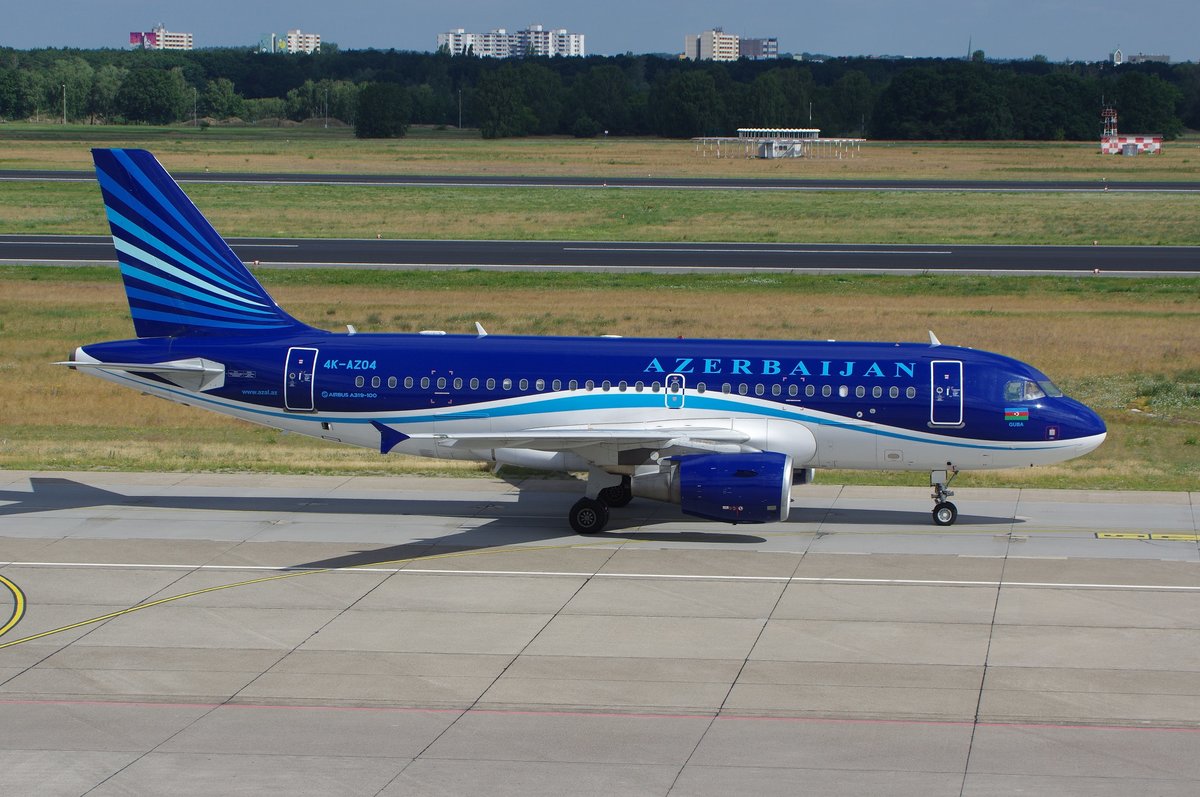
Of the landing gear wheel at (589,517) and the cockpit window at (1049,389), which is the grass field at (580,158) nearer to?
the cockpit window at (1049,389)

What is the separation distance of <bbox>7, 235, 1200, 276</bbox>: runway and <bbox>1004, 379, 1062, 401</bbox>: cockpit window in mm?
41777

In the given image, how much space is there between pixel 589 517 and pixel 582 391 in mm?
2771

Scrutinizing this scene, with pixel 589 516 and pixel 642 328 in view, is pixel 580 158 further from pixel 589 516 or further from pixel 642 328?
pixel 589 516

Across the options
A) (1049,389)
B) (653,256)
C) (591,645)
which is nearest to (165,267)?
(591,645)

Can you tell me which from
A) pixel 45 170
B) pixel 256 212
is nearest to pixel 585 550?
pixel 256 212

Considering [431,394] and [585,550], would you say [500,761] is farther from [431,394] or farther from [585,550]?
[431,394]

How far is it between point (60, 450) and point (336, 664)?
2009 centimetres

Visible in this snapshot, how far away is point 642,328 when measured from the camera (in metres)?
56.0

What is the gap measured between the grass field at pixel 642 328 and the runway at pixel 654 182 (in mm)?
48783

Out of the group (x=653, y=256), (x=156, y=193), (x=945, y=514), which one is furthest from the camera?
(x=653, y=256)

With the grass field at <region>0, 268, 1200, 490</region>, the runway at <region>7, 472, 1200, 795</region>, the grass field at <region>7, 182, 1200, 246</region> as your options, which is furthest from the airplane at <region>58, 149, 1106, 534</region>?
the grass field at <region>7, 182, 1200, 246</region>

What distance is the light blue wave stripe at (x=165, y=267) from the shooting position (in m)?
32.8

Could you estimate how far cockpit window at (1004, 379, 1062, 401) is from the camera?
30.5m

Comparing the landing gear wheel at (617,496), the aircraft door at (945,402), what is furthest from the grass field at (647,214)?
the aircraft door at (945,402)
